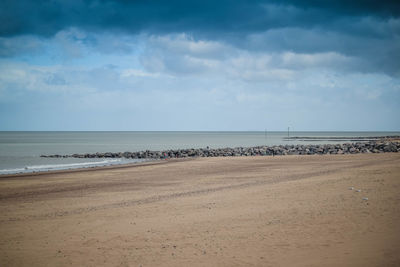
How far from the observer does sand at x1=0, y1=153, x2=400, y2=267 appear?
714cm

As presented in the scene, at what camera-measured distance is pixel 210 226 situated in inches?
368

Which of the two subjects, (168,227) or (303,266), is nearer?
(303,266)

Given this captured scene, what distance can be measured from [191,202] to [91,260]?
5943mm

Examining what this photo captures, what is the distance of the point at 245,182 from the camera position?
18.0m

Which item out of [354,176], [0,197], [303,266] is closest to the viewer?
[303,266]

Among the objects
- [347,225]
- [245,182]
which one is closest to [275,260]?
[347,225]

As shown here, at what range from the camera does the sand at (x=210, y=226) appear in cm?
714

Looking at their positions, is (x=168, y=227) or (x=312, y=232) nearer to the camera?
(x=312, y=232)

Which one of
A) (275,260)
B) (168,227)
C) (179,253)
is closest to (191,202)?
(168,227)

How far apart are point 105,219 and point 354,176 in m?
13.5

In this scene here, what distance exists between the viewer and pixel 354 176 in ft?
58.3

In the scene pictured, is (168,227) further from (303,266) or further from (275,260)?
(303,266)

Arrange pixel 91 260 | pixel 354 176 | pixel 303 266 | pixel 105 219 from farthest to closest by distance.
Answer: pixel 354 176, pixel 105 219, pixel 91 260, pixel 303 266

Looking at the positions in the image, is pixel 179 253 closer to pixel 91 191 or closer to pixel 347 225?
pixel 347 225
